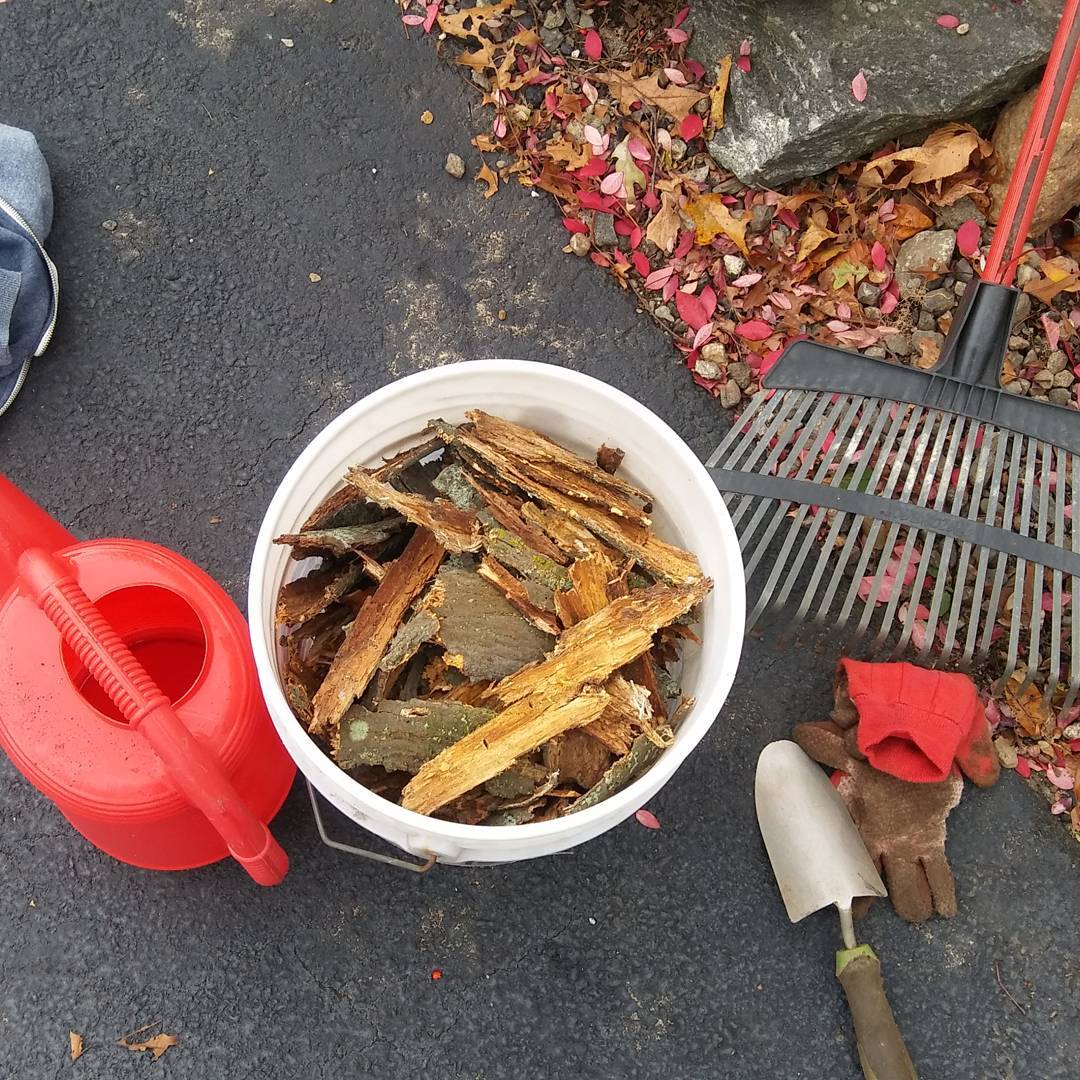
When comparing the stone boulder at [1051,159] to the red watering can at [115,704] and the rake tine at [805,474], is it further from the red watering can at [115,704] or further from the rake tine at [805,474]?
the red watering can at [115,704]

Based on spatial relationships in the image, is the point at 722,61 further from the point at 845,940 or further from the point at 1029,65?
the point at 845,940

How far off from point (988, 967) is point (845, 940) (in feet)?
1.19

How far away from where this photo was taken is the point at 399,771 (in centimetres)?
137

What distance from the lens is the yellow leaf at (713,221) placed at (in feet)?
6.91

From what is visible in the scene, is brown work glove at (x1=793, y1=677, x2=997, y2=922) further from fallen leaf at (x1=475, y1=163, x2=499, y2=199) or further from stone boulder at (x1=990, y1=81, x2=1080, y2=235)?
fallen leaf at (x1=475, y1=163, x2=499, y2=199)

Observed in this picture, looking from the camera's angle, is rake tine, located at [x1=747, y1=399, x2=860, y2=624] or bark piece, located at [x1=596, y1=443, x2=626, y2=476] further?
rake tine, located at [x1=747, y1=399, x2=860, y2=624]

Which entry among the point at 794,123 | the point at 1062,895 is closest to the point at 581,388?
the point at 794,123

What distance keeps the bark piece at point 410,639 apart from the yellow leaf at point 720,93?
1504 millimetres

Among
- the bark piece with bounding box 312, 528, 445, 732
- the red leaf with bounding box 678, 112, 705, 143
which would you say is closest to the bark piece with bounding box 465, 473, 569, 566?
the bark piece with bounding box 312, 528, 445, 732

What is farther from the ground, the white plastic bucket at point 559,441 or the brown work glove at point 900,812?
the white plastic bucket at point 559,441

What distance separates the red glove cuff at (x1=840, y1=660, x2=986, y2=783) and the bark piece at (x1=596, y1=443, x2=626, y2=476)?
795 mm

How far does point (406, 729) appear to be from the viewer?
1.33m

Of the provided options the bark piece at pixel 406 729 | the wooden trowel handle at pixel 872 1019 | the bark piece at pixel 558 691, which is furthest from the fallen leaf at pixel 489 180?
the wooden trowel handle at pixel 872 1019

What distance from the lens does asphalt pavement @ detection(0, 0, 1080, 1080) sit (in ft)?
5.93
